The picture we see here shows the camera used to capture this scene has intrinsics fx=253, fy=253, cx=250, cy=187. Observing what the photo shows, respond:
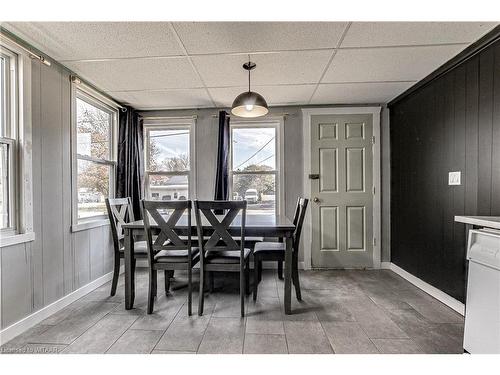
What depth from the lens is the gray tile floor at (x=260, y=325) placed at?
1.70 meters

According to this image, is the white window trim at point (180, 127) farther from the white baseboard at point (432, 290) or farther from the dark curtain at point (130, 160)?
the white baseboard at point (432, 290)

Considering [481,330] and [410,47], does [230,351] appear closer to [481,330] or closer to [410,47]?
[481,330]

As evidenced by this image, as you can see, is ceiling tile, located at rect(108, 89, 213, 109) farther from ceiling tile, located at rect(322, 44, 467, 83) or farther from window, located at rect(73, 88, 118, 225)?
ceiling tile, located at rect(322, 44, 467, 83)

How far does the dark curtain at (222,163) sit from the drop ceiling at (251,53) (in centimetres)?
45

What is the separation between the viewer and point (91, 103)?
287 centimetres

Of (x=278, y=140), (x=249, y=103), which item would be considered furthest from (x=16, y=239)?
(x=278, y=140)

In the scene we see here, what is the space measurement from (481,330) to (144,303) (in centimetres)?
247

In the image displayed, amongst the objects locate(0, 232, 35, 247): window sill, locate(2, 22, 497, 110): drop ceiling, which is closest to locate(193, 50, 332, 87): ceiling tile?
locate(2, 22, 497, 110): drop ceiling

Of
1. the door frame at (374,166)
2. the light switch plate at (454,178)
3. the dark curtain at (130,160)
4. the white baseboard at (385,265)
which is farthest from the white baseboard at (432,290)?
the dark curtain at (130,160)

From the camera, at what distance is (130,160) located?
10.9ft

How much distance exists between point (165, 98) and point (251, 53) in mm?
1485

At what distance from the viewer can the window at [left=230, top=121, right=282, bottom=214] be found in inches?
140

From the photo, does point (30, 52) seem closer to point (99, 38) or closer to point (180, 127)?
point (99, 38)

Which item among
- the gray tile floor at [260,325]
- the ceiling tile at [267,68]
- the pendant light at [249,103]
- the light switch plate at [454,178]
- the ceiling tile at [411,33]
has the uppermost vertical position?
the ceiling tile at [411,33]
